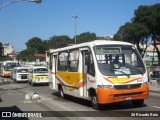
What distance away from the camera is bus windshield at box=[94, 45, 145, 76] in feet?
45.0

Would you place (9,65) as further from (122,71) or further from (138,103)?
(122,71)

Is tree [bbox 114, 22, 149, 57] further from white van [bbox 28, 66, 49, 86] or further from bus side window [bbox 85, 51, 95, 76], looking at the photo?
bus side window [bbox 85, 51, 95, 76]

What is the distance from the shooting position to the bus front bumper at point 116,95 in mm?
13164

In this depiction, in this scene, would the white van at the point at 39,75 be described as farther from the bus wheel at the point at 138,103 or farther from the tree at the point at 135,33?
the tree at the point at 135,33

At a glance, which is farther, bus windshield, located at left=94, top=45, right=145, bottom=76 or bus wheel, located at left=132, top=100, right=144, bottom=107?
bus wheel, located at left=132, top=100, right=144, bottom=107

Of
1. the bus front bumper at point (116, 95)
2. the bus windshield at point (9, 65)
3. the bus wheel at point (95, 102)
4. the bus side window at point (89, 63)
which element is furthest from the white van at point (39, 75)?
the bus windshield at point (9, 65)

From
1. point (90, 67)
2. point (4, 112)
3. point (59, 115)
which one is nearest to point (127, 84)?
point (90, 67)

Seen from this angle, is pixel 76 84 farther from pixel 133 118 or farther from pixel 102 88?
pixel 133 118

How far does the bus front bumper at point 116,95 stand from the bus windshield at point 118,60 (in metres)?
0.66

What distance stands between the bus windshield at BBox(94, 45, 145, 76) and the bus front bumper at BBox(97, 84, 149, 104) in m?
0.66

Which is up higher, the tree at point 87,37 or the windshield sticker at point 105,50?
the tree at point 87,37

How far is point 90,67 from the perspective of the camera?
14.5 m

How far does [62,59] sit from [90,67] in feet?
16.1

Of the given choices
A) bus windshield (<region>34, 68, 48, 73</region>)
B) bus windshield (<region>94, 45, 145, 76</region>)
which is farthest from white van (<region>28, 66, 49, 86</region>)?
bus windshield (<region>94, 45, 145, 76</region>)
